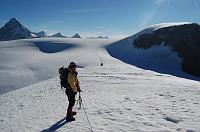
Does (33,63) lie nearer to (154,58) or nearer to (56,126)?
(154,58)

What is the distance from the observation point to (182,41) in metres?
73.4

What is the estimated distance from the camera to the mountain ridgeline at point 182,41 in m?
68.5

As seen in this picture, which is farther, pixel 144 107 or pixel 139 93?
pixel 139 93

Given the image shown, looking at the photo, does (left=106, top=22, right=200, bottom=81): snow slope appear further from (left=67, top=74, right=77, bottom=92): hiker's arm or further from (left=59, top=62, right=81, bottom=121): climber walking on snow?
(left=67, top=74, right=77, bottom=92): hiker's arm

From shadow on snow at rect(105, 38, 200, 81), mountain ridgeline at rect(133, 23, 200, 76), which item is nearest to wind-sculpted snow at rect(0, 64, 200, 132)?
shadow on snow at rect(105, 38, 200, 81)

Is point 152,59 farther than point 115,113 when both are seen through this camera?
Yes

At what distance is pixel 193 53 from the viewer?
71.8 m

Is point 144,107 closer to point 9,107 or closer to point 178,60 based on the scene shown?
point 9,107

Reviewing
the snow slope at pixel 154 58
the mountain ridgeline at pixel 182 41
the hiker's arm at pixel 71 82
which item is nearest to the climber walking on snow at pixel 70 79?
the hiker's arm at pixel 71 82

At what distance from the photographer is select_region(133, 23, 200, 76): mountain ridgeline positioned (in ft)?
225

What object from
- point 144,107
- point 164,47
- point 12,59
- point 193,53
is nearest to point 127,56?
point 164,47

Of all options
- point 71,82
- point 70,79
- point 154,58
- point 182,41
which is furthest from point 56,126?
point 182,41

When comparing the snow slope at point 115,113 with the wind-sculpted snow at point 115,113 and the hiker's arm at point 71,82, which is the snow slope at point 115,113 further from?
the hiker's arm at point 71,82

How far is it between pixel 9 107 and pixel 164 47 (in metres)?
60.9
